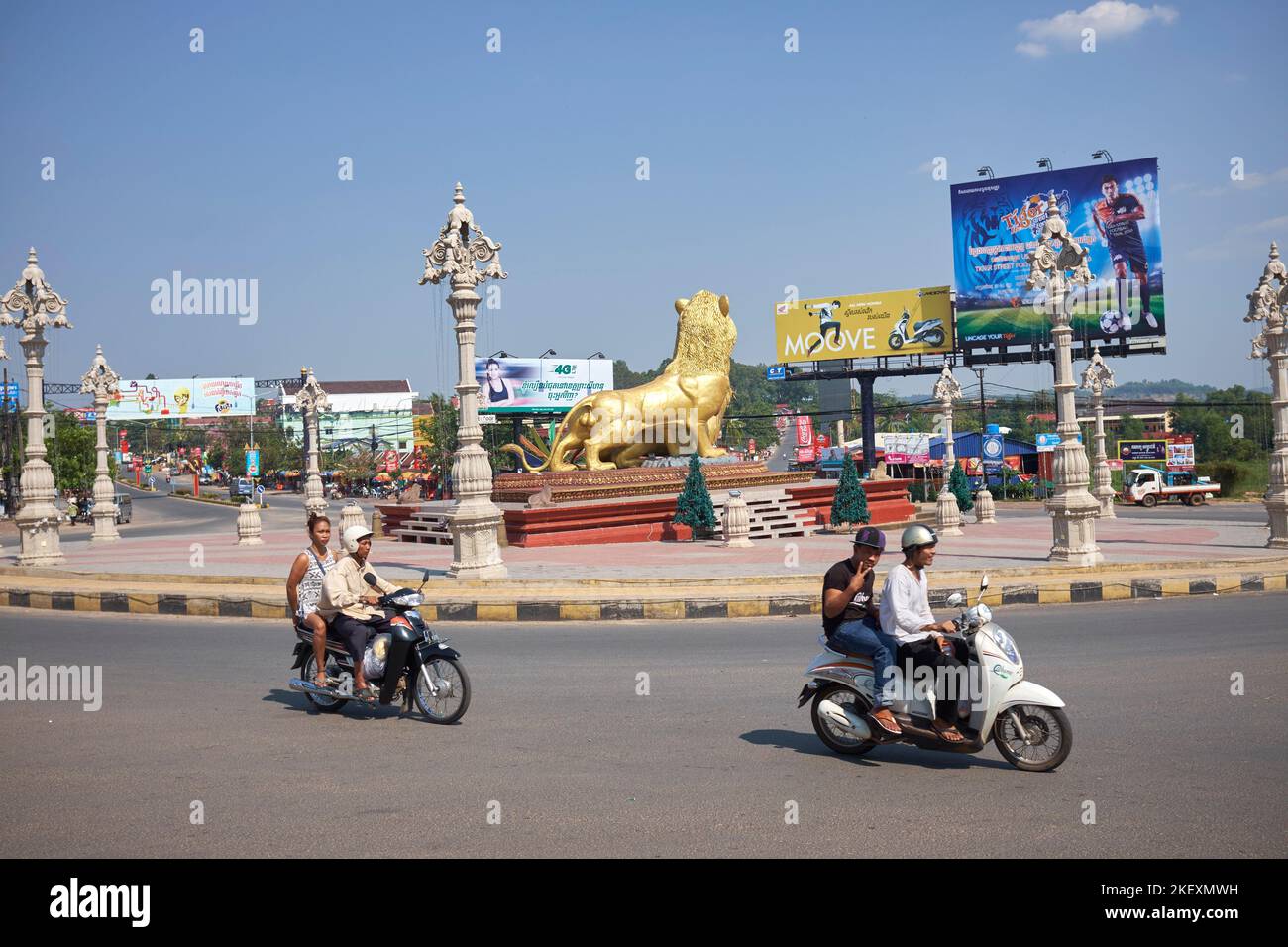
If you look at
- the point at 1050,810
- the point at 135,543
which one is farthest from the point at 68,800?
the point at 135,543

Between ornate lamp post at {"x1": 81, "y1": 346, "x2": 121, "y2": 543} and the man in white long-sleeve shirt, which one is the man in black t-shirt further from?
ornate lamp post at {"x1": 81, "y1": 346, "x2": 121, "y2": 543}

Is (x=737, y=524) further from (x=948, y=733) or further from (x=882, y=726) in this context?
(x=948, y=733)

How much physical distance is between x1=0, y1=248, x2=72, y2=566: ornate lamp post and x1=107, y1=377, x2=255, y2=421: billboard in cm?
6064

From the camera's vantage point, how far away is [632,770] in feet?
19.6

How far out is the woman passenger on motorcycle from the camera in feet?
24.7

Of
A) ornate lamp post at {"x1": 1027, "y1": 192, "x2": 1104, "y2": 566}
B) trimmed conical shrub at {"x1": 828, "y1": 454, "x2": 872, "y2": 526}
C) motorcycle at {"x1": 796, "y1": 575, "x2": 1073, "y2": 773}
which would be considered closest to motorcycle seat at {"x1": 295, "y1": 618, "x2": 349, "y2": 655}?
motorcycle at {"x1": 796, "y1": 575, "x2": 1073, "y2": 773}

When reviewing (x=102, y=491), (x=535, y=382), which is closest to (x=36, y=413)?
(x=102, y=491)

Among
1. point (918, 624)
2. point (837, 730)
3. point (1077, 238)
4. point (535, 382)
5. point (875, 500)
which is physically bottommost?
point (837, 730)

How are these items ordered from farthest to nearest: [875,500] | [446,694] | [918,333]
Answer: [918,333], [875,500], [446,694]

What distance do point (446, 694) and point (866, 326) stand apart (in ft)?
151

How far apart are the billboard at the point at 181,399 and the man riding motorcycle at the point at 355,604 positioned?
7439 cm

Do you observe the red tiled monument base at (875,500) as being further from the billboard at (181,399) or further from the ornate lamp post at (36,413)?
the billboard at (181,399)
